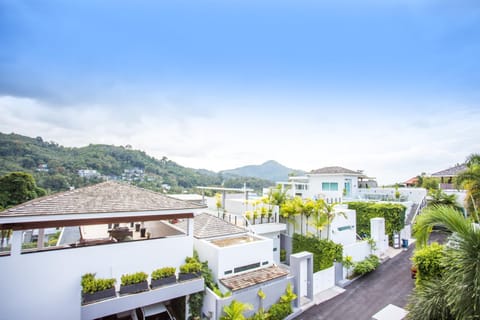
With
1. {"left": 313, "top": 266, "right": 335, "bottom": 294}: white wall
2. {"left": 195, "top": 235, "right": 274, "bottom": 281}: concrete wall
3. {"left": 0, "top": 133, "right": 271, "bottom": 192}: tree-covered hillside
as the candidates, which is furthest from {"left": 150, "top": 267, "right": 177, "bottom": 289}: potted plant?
{"left": 0, "top": 133, "right": 271, "bottom": 192}: tree-covered hillside

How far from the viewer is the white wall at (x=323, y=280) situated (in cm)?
1570

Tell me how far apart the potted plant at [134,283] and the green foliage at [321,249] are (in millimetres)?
13264

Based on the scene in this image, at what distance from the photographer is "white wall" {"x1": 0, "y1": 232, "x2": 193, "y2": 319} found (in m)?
8.02

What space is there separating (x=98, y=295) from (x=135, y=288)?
51.5 inches

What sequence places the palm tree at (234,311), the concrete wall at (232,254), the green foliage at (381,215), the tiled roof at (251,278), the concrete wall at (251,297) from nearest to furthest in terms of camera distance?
the palm tree at (234,311), the concrete wall at (251,297), the tiled roof at (251,278), the concrete wall at (232,254), the green foliage at (381,215)

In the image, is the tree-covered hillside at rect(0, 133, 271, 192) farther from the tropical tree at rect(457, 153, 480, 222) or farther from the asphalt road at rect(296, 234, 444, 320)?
the tropical tree at rect(457, 153, 480, 222)

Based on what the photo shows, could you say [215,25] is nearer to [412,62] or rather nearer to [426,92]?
[412,62]

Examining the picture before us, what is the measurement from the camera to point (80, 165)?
55031mm

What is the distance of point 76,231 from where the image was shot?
19.2 m

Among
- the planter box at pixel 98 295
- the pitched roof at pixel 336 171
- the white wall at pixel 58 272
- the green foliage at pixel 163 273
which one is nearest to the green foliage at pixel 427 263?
the green foliage at pixel 163 273

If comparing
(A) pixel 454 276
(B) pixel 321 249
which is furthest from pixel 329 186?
(A) pixel 454 276

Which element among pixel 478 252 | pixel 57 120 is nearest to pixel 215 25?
pixel 478 252

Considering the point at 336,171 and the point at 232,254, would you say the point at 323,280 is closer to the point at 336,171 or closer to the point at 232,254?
the point at 232,254

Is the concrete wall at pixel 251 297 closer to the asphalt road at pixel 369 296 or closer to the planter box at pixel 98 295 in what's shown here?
the asphalt road at pixel 369 296
